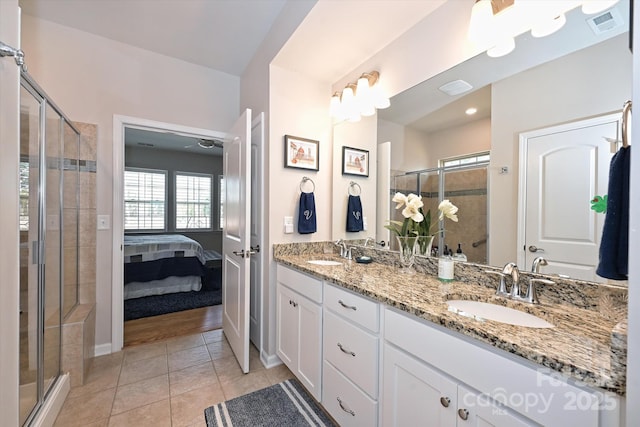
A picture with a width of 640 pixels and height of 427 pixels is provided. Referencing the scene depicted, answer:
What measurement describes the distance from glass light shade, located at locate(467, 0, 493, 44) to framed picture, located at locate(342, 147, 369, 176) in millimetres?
1012

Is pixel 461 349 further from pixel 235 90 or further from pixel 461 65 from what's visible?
pixel 235 90

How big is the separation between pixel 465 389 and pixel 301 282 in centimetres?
110

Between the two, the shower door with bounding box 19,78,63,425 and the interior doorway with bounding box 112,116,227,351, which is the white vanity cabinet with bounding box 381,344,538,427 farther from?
the interior doorway with bounding box 112,116,227,351

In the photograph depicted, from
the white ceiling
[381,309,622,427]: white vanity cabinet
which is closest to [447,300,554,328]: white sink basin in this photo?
[381,309,622,427]: white vanity cabinet

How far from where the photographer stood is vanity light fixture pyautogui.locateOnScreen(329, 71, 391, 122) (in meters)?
1.98

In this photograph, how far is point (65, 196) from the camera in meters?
2.01

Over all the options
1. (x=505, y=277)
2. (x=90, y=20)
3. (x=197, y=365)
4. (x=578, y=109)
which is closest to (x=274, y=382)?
(x=197, y=365)

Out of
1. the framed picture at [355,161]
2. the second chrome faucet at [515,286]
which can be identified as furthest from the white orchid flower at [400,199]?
the second chrome faucet at [515,286]

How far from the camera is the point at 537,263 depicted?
3.77ft

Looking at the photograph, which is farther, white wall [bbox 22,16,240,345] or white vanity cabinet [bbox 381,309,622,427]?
white wall [bbox 22,16,240,345]

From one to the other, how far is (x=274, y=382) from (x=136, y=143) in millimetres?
5669

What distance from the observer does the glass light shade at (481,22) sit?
128 centimetres

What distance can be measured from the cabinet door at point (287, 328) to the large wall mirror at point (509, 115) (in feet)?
3.66

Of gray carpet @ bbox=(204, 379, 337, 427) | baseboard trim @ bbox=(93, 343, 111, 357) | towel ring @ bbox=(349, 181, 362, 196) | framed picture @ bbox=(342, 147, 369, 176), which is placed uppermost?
framed picture @ bbox=(342, 147, 369, 176)
